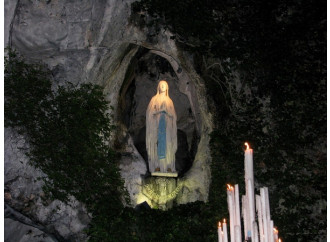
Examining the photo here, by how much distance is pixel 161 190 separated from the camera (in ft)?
24.1

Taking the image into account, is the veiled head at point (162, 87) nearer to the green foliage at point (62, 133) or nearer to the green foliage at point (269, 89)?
the green foliage at point (269, 89)

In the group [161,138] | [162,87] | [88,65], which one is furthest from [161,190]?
[88,65]

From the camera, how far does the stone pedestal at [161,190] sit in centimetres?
732

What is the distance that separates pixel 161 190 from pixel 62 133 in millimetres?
1745

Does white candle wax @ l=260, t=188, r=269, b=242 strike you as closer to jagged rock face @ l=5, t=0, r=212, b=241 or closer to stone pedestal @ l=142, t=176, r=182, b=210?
jagged rock face @ l=5, t=0, r=212, b=241

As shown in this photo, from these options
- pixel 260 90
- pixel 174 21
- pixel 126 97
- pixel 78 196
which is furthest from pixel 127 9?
pixel 78 196

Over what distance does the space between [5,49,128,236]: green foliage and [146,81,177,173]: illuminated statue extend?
35.2 inches

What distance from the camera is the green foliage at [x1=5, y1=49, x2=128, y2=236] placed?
6.75 metres

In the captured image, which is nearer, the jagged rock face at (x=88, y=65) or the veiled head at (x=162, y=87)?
the jagged rock face at (x=88, y=65)

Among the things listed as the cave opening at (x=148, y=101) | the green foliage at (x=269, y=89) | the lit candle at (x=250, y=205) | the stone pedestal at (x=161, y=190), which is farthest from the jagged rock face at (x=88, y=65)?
the lit candle at (x=250, y=205)

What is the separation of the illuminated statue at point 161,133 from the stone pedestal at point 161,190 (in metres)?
0.16

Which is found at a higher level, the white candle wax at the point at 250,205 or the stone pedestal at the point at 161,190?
the stone pedestal at the point at 161,190

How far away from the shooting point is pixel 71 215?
6.73 metres

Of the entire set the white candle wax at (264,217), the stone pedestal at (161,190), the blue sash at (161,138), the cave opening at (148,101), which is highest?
the cave opening at (148,101)
